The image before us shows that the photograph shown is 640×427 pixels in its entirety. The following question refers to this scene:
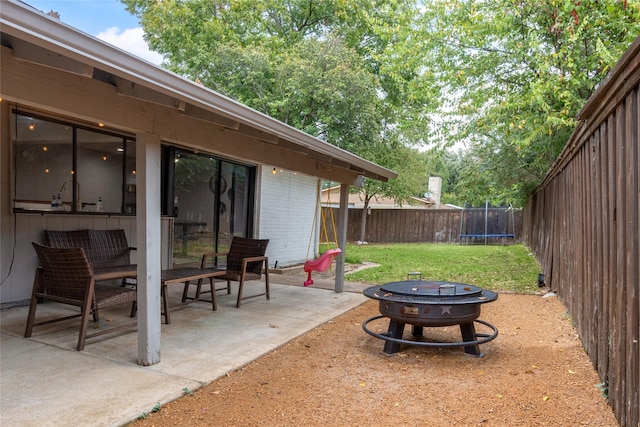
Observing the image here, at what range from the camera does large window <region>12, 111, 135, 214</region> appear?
16.0ft

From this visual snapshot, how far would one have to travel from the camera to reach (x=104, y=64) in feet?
6.84

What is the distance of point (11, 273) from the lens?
4691 mm

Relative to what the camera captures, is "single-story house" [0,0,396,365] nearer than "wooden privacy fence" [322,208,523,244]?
Yes

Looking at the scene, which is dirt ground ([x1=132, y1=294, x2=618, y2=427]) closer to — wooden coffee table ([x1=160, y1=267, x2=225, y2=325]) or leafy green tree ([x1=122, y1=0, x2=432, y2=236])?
wooden coffee table ([x1=160, y1=267, x2=225, y2=325])

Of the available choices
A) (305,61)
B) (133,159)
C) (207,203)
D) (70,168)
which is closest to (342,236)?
(207,203)

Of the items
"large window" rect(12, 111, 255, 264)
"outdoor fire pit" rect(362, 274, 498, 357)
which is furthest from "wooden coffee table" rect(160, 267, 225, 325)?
"outdoor fire pit" rect(362, 274, 498, 357)

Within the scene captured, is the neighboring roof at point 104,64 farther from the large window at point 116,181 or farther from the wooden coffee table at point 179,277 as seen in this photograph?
the large window at point 116,181

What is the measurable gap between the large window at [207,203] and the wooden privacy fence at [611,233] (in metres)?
5.79

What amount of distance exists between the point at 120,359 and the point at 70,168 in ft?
10.4

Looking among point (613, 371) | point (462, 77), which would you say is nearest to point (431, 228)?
point (462, 77)

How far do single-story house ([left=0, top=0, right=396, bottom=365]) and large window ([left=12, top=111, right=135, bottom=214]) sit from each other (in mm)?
14

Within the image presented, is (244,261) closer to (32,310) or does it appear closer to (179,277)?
(179,277)

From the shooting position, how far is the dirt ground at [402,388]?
254 centimetres

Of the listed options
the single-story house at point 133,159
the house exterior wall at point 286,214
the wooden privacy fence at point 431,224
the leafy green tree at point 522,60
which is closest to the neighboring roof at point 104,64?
the single-story house at point 133,159
